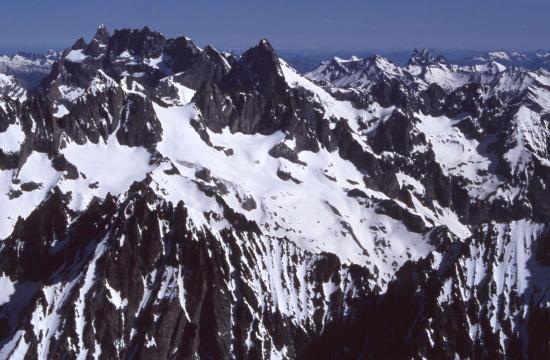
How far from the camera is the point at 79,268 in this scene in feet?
566

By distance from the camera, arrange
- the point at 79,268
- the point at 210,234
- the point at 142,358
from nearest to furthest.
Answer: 1. the point at 142,358
2. the point at 79,268
3. the point at 210,234

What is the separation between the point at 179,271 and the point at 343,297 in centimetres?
4730

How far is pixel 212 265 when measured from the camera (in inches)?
6988

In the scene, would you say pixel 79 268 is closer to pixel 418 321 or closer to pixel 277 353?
pixel 277 353

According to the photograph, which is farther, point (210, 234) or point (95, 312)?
point (210, 234)

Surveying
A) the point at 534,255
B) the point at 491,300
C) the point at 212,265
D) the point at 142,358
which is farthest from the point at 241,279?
the point at 534,255

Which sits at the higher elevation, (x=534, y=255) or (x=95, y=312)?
(x=534, y=255)

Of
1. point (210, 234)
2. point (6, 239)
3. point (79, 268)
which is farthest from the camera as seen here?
point (6, 239)

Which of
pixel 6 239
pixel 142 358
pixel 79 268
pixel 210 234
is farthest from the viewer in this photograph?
pixel 6 239

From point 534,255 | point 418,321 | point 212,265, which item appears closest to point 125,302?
point 212,265

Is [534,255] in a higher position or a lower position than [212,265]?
higher

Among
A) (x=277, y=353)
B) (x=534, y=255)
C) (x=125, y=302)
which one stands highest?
(x=534, y=255)

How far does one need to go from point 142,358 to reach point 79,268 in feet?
95.5

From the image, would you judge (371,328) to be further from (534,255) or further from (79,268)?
(79,268)
